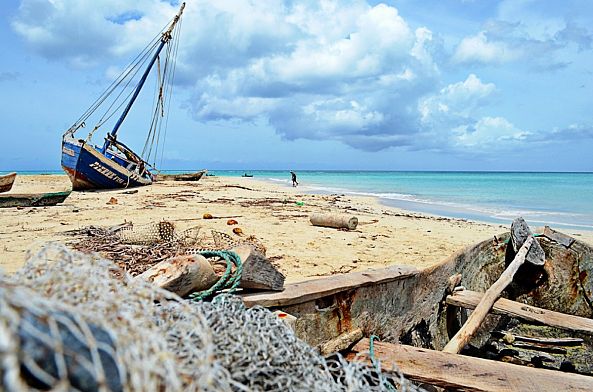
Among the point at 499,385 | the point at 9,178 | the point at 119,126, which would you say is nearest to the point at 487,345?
the point at 499,385

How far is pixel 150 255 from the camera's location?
4.22 meters

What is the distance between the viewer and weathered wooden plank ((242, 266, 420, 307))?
2.87 m

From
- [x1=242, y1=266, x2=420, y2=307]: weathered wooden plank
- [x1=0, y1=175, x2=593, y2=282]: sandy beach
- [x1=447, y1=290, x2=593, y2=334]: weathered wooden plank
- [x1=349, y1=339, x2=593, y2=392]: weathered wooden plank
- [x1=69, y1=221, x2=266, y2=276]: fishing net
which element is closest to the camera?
[x1=349, y1=339, x2=593, y2=392]: weathered wooden plank

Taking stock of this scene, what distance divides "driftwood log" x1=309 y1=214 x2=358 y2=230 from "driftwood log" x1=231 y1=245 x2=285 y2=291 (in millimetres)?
6137

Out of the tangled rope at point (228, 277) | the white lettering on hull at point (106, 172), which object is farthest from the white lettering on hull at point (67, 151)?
the tangled rope at point (228, 277)

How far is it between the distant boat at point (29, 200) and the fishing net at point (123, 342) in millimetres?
10651

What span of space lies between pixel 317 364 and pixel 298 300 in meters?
1.29

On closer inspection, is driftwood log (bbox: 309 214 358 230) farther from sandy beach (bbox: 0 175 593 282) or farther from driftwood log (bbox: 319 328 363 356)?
driftwood log (bbox: 319 328 363 356)

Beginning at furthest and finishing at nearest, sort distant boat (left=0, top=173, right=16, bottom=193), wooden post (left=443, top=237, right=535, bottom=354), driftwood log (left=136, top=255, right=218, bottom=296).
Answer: distant boat (left=0, top=173, right=16, bottom=193) → wooden post (left=443, top=237, right=535, bottom=354) → driftwood log (left=136, top=255, right=218, bottom=296)

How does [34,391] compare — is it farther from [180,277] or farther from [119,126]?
[119,126]

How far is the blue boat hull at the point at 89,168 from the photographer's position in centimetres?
1634

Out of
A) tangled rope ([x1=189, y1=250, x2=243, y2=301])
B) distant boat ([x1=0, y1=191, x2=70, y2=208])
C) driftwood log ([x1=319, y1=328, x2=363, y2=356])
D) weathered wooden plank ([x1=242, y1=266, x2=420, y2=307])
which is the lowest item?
driftwood log ([x1=319, y1=328, x2=363, y2=356])

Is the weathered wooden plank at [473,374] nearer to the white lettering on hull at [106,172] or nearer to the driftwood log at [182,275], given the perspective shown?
the driftwood log at [182,275]

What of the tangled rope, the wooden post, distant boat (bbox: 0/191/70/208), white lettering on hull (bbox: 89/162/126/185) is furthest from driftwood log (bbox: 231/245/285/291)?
white lettering on hull (bbox: 89/162/126/185)
